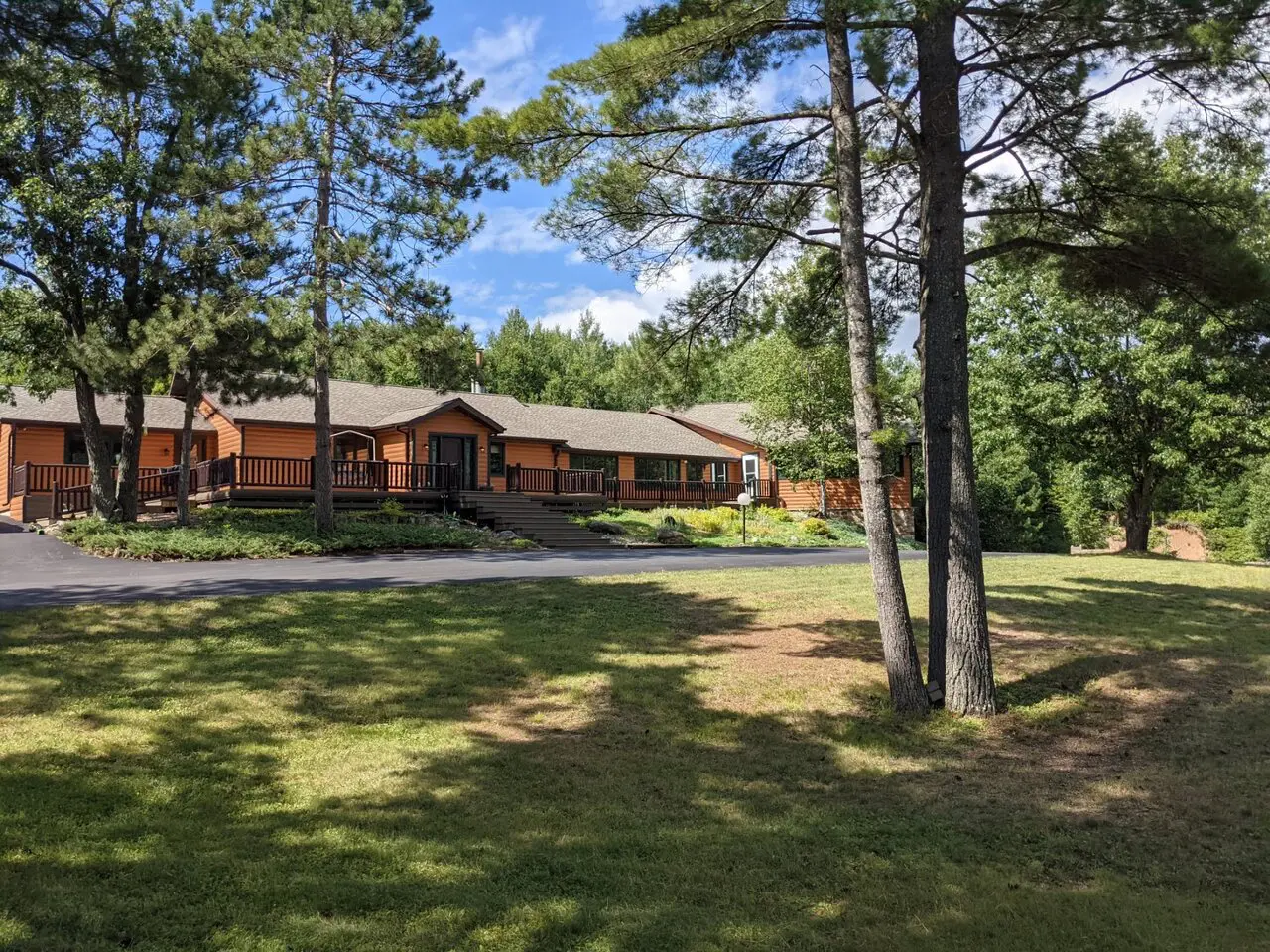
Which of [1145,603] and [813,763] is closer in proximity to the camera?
[813,763]

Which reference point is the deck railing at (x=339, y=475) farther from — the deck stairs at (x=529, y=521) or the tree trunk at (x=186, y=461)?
the tree trunk at (x=186, y=461)

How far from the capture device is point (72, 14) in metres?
5.93

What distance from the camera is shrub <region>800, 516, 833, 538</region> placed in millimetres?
31500

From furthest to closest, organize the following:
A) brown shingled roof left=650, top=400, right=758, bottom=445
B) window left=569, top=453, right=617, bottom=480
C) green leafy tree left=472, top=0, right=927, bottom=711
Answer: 1. brown shingled roof left=650, top=400, right=758, bottom=445
2. window left=569, top=453, right=617, bottom=480
3. green leafy tree left=472, top=0, right=927, bottom=711

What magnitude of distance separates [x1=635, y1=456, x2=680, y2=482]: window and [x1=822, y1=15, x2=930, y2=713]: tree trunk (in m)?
29.8

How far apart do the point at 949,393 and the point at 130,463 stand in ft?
66.7

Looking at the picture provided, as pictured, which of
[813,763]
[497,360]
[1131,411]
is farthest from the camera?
[497,360]

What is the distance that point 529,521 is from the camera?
85.2 feet

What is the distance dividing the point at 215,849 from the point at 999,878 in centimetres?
410

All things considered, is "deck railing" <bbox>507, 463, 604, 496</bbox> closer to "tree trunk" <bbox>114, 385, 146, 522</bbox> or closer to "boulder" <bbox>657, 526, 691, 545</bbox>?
"boulder" <bbox>657, 526, 691, 545</bbox>

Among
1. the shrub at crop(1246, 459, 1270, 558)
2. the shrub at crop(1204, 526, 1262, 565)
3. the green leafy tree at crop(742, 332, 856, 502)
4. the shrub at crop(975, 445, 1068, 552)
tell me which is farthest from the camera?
the shrub at crop(1204, 526, 1262, 565)

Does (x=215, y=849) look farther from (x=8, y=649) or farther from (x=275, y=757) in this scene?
(x=8, y=649)

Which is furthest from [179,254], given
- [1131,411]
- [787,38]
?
[1131,411]

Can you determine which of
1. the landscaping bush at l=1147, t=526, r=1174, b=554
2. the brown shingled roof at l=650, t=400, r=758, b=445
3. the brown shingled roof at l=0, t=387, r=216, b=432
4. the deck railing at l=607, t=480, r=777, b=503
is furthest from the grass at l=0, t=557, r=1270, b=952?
the landscaping bush at l=1147, t=526, r=1174, b=554
